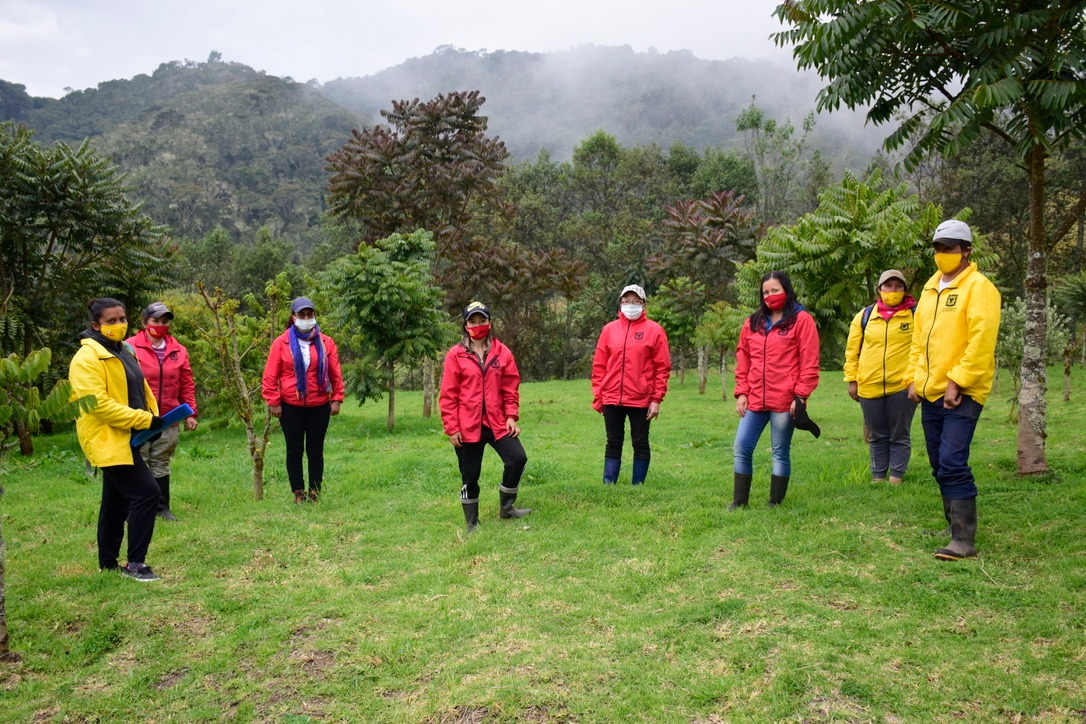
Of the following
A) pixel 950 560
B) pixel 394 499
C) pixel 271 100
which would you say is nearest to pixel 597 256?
pixel 394 499

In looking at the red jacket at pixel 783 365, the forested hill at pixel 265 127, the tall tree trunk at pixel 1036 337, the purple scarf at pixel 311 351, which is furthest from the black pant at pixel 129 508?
the forested hill at pixel 265 127

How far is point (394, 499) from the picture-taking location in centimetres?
810

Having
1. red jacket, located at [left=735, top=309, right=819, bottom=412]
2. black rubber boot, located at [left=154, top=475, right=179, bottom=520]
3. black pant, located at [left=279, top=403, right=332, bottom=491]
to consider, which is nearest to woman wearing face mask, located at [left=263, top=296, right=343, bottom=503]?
black pant, located at [left=279, top=403, right=332, bottom=491]

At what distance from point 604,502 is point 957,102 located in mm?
4766

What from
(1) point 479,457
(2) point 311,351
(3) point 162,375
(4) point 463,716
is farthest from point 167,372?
(4) point 463,716

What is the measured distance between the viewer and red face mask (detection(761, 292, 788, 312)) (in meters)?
6.20

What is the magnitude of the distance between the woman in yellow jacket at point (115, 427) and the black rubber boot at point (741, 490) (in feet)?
16.3

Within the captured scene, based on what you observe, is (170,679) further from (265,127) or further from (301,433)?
(265,127)

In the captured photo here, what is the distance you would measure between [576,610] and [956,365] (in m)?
3.13

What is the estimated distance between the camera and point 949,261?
4977 millimetres

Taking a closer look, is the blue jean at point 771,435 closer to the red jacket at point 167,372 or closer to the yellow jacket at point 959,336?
the yellow jacket at point 959,336

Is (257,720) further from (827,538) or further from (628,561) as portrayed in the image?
(827,538)

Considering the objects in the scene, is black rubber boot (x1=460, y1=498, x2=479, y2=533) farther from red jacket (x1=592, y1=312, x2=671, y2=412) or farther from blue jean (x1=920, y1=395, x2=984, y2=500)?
blue jean (x1=920, y1=395, x2=984, y2=500)

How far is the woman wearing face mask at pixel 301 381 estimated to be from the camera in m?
7.36
